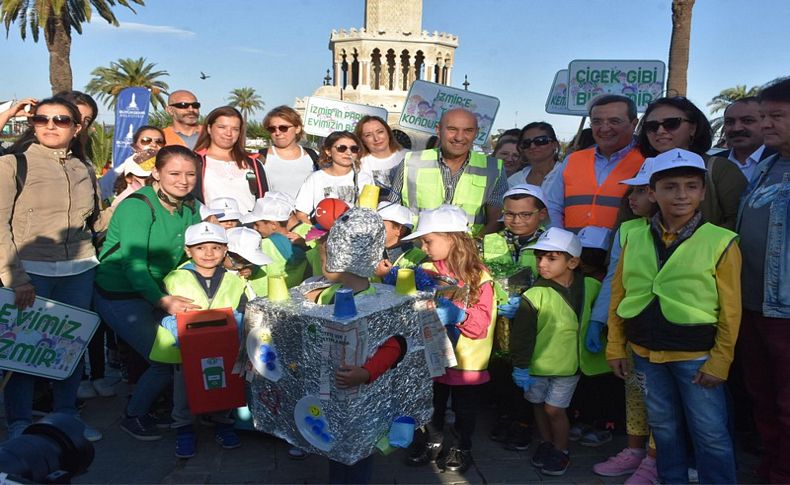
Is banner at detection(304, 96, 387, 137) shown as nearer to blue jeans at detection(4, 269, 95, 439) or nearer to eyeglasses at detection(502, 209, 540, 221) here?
eyeglasses at detection(502, 209, 540, 221)

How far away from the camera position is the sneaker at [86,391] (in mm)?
4984

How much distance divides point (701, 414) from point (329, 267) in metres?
1.99

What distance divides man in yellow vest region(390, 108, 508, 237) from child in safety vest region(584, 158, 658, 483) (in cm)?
117

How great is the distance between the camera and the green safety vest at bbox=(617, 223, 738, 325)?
2988 mm

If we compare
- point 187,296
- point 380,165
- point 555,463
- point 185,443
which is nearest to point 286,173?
point 380,165

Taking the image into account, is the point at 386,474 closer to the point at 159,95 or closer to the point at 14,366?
the point at 14,366

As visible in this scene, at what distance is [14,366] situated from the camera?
3838 mm

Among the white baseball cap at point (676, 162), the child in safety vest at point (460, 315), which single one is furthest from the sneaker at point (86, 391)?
the white baseball cap at point (676, 162)

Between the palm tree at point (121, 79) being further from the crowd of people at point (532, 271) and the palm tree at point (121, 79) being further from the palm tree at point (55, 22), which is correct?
the crowd of people at point (532, 271)

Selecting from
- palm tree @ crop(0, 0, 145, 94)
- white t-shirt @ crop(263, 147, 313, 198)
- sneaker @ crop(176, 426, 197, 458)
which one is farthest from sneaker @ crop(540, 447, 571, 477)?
palm tree @ crop(0, 0, 145, 94)

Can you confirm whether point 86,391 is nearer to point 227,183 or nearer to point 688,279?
point 227,183

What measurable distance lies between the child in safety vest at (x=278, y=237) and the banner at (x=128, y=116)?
172 inches

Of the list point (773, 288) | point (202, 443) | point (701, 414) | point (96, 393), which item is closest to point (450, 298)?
point (701, 414)

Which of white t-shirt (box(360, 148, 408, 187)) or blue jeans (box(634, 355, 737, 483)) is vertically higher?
white t-shirt (box(360, 148, 408, 187))
